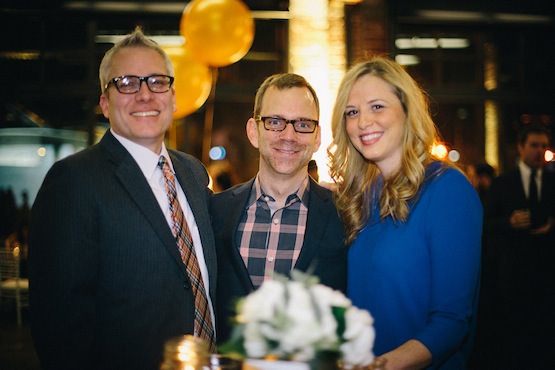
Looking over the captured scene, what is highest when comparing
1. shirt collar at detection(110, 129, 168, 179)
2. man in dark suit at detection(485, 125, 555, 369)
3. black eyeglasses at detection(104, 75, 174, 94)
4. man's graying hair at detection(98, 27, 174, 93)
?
man's graying hair at detection(98, 27, 174, 93)

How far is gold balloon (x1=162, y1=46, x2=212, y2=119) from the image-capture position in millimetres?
4559

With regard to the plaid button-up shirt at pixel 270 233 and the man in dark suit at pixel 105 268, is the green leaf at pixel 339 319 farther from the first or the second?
the plaid button-up shirt at pixel 270 233

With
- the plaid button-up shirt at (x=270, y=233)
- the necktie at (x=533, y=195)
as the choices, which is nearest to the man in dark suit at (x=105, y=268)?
the plaid button-up shirt at (x=270, y=233)

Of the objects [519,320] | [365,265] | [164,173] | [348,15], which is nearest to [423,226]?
[365,265]

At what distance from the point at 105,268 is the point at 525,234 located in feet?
12.8

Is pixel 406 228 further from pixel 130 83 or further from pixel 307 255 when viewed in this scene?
pixel 130 83

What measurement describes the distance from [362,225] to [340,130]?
0.43 meters

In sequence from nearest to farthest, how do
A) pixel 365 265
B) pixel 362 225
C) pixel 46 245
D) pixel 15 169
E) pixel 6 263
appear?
pixel 46 245, pixel 365 265, pixel 362 225, pixel 6 263, pixel 15 169

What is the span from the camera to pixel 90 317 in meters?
1.71

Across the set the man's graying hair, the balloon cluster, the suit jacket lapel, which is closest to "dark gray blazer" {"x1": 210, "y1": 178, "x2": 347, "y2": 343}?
the suit jacket lapel

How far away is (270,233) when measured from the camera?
7.13ft

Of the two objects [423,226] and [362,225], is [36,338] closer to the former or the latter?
[362,225]

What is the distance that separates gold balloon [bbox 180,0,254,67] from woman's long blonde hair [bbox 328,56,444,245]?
2.53 meters

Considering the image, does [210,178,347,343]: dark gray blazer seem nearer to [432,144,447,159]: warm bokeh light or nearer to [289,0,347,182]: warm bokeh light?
[432,144,447,159]: warm bokeh light
